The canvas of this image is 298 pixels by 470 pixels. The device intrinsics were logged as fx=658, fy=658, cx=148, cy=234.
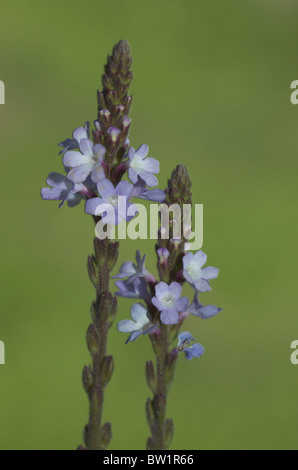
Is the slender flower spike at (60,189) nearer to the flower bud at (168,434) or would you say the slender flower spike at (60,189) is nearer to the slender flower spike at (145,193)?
the slender flower spike at (145,193)

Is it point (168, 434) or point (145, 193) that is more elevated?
point (145, 193)

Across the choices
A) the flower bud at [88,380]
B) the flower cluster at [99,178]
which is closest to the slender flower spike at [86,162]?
the flower cluster at [99,178]

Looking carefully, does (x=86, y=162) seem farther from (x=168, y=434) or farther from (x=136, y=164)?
(x=168, y=434)

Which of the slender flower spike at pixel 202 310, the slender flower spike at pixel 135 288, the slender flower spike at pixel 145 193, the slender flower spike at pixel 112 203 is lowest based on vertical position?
the slender flower spike at pixel 202 310

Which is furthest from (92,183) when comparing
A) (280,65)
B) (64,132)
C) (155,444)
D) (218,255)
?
(280,65)

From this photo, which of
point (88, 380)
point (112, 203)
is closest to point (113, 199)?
point (112, 203)
